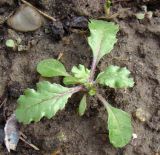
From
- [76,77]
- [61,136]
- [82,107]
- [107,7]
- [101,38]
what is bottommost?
[61,136]

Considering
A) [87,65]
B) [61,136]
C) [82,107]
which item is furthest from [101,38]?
[61,136]

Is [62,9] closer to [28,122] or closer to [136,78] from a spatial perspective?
[136,78]

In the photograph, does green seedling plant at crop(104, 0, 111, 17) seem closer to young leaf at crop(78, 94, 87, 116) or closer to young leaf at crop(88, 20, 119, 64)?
young leaf at crop(88, 20, 119, 64)

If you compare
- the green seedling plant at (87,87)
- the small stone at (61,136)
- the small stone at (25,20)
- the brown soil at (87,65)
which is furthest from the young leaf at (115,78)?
the small stone at (25,20)

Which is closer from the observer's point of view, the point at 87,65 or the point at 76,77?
the point at 76,77

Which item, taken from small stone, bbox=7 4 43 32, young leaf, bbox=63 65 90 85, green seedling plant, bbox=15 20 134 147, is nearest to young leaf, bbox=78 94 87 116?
green seedling plant, bbox=15 20 134 147

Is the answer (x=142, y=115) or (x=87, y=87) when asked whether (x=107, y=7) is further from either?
(x=142, y=115)

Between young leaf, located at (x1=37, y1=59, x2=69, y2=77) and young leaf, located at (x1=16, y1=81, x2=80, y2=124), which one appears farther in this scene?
young leaf, located at (x1=37, y1=59, x2=69, y2=77)
